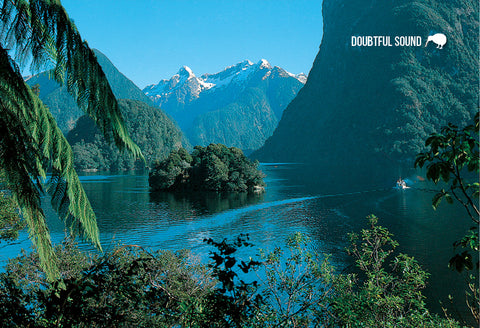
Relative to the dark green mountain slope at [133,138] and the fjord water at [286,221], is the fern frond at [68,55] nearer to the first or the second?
the fjord water at [286,221]

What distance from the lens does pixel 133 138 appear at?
593 ft

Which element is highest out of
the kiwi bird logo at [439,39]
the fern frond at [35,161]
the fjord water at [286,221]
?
the kiwi bird logo at [439,39]

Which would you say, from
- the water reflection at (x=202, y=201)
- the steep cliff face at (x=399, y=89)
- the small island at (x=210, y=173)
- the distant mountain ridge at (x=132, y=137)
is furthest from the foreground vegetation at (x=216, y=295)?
the distant mountain ridge at (x=132, y=137)

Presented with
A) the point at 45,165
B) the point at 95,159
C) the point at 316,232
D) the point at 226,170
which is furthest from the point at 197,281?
the point at 95,159

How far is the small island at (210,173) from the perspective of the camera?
67.9m

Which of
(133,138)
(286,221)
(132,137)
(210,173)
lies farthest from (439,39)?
(286,221)

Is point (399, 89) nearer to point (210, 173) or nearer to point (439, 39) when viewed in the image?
point (439, 39)

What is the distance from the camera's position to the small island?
67938 millimetres

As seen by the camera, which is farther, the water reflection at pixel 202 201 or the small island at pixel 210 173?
the small island at pixel 210 173

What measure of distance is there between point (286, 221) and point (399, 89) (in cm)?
13308

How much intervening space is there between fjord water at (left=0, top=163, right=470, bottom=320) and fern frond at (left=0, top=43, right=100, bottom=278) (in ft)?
74.1

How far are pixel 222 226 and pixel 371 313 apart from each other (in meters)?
34.1

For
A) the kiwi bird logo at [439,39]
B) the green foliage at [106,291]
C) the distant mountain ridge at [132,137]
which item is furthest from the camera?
the kiwi bird logo at [439,39]

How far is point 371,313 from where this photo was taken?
8.07m
